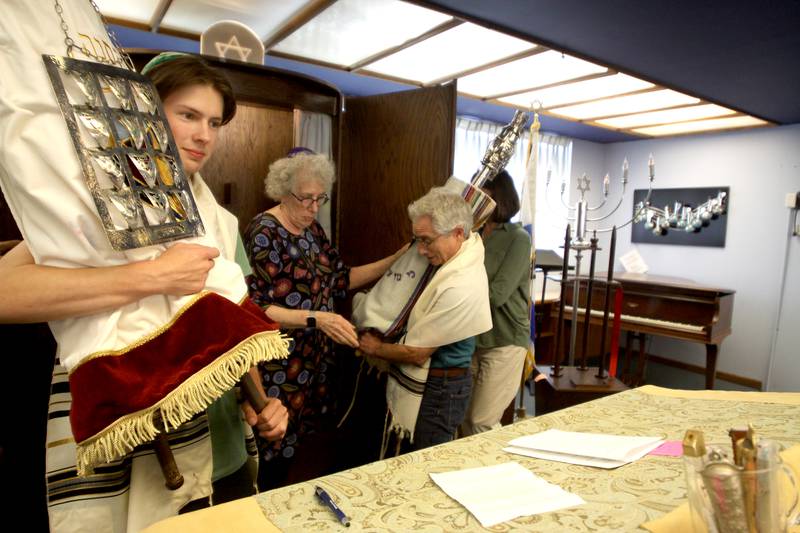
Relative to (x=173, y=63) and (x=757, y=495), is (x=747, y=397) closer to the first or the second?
(x=757, y=495)

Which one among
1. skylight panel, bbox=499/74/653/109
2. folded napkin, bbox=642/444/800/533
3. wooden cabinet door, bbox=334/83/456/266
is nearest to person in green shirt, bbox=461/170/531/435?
wooden cabinet door, bbox=334/83/456/266

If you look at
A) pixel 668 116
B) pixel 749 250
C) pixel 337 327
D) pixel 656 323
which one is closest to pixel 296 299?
pixel 337 327

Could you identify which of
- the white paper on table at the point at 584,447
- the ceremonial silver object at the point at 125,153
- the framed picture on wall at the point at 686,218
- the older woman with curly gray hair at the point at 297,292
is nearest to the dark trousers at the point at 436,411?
the older woman with curly gray hair at the point at 297,292

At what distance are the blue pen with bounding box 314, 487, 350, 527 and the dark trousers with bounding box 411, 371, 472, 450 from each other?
1.10m

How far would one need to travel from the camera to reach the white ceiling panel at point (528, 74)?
2.85 m

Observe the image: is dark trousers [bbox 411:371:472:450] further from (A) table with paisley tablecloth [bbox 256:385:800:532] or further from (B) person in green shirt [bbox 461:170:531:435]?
(A) table with paisley tablecloth [bbox 256:385:800:532]

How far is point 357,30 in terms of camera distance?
253cm

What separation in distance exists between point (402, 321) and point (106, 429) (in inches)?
49.6

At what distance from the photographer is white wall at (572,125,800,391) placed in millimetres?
4492

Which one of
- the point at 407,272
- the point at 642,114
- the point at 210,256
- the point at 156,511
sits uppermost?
the point at 642,114

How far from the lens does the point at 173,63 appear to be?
1.06 m

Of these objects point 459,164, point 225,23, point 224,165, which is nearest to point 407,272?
point 224,165

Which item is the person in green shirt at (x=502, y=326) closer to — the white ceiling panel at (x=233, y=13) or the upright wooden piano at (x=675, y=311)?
the white ceiling panel at (x=233, y=13)

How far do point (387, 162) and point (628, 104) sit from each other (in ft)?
7.90
